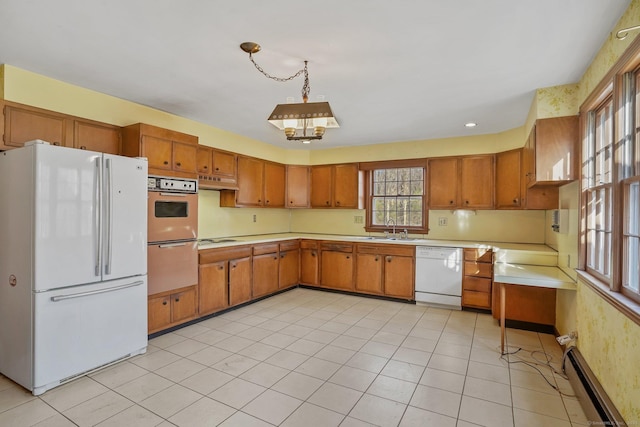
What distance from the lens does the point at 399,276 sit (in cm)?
473

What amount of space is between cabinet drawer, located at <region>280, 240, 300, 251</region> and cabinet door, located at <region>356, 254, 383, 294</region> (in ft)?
3.52

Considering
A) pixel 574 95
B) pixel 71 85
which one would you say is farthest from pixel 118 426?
pixel 574 95

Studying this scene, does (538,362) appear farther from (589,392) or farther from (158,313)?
(158,313)

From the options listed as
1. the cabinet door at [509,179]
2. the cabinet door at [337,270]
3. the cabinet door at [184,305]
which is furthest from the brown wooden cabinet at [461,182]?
the cabinet door at [184,305]

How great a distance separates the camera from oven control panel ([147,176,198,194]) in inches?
129

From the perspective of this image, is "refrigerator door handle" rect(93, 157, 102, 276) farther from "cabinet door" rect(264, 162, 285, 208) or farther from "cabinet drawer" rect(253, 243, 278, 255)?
"cabinet door" rect(264, 162, 285, 208)

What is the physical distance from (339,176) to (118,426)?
4.48 meters

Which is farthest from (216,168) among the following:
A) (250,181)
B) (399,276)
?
(399,276)

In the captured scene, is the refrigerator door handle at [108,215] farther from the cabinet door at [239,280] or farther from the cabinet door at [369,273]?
the cabinet door at [369,273]

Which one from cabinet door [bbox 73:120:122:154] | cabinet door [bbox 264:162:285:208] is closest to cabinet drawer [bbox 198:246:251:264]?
cabinet door [bbox 264:162:285:208]

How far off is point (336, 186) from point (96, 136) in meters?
3.56

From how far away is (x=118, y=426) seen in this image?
1.98 m

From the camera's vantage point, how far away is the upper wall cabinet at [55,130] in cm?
263

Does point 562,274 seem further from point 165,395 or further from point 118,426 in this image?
point 118,426
